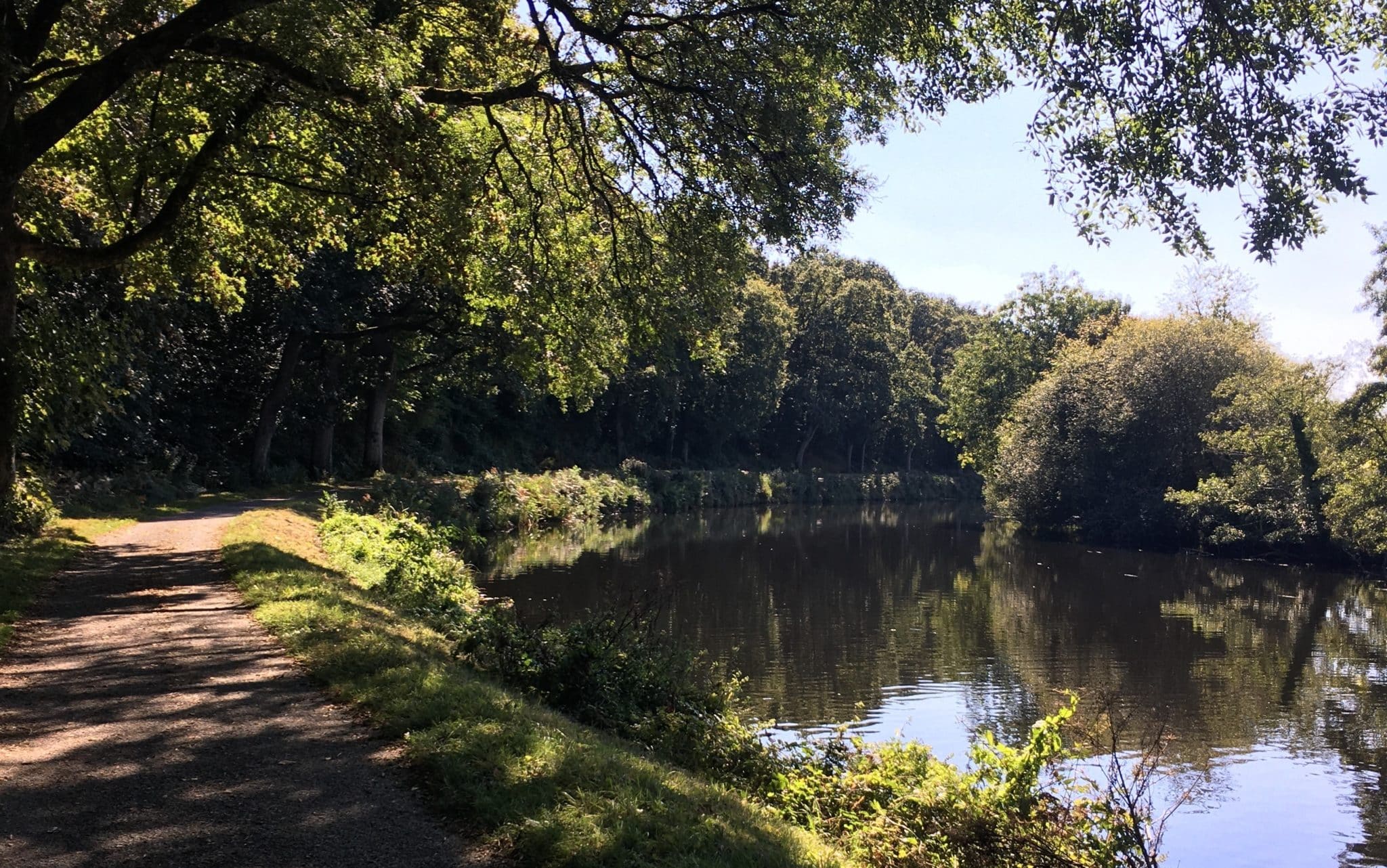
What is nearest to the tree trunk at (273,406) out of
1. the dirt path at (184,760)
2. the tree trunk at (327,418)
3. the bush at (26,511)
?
the tree trunk at (327,418)

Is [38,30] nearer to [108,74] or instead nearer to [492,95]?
[108,74]

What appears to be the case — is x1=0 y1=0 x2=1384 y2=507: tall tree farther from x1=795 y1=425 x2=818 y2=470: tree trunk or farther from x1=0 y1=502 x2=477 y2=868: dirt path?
x1=795 y1=425 x2=818 y2=470: tree trunk

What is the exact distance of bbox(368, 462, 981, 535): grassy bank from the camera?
30.9 metres

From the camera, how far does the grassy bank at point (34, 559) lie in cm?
981

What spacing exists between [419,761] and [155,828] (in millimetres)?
1443

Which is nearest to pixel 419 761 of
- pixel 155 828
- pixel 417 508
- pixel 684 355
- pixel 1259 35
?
pixel 155 828

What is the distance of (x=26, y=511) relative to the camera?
14.3 meters

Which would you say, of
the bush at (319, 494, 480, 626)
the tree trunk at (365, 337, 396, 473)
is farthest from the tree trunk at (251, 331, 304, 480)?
the bush at (319, 494, 480, 626)

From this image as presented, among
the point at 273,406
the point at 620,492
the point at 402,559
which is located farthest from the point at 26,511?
the point at 620,492

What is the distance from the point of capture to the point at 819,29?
10148 mm

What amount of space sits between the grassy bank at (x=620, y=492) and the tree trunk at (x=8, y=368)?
10.1 metres

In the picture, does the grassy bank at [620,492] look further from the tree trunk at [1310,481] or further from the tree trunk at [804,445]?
the tree trunk at [1310,481]

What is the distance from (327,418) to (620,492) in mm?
16267

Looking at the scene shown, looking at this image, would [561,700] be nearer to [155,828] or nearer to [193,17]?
[155,828]
